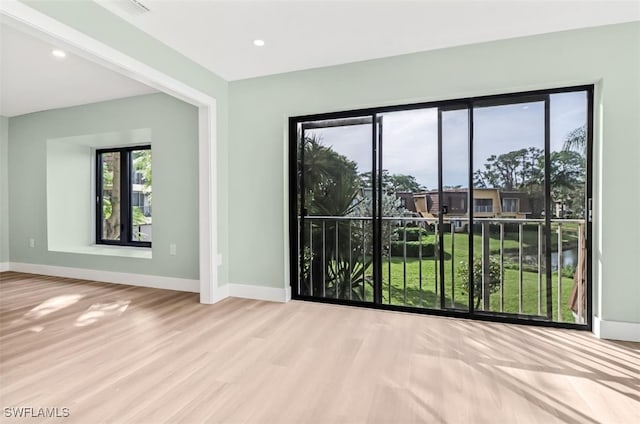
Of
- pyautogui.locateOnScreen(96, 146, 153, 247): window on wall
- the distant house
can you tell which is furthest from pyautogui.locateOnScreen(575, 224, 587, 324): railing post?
pyautogui.locateOnScreen(96, 146, 153, 247): window on wall

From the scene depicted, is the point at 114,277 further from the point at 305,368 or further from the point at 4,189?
the point at 305,368

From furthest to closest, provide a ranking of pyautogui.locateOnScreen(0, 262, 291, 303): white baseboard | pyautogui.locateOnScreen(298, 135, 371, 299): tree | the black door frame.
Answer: pyautogui.locateOnScreen(0, 262, 291, 303): white baseboard → pyautogui.locateOnScreen(298, 135, 371, 299): tree → the black door frame

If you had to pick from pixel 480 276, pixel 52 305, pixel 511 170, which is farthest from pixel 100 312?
pixel 511 170

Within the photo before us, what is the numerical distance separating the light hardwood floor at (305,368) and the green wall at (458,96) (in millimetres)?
643

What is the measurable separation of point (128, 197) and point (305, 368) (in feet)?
13.9

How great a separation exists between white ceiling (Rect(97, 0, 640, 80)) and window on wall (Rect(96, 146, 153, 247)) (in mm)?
2614

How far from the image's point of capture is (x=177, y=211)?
12.3 ft

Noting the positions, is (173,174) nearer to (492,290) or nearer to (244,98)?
(244,98)

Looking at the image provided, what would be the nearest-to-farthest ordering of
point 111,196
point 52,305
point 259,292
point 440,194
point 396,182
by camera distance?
point 440,194, point 396,182, point 52,305, point 259,292, point 111,196

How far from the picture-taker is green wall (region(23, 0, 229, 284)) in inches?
77.0

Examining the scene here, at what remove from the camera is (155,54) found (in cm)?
258

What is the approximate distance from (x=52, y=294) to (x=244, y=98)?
3.16 metres

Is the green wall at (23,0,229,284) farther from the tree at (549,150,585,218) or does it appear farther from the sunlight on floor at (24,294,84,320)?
the tree at (549,150,585,218)

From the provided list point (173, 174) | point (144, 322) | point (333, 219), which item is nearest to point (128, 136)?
point (173, 174)
